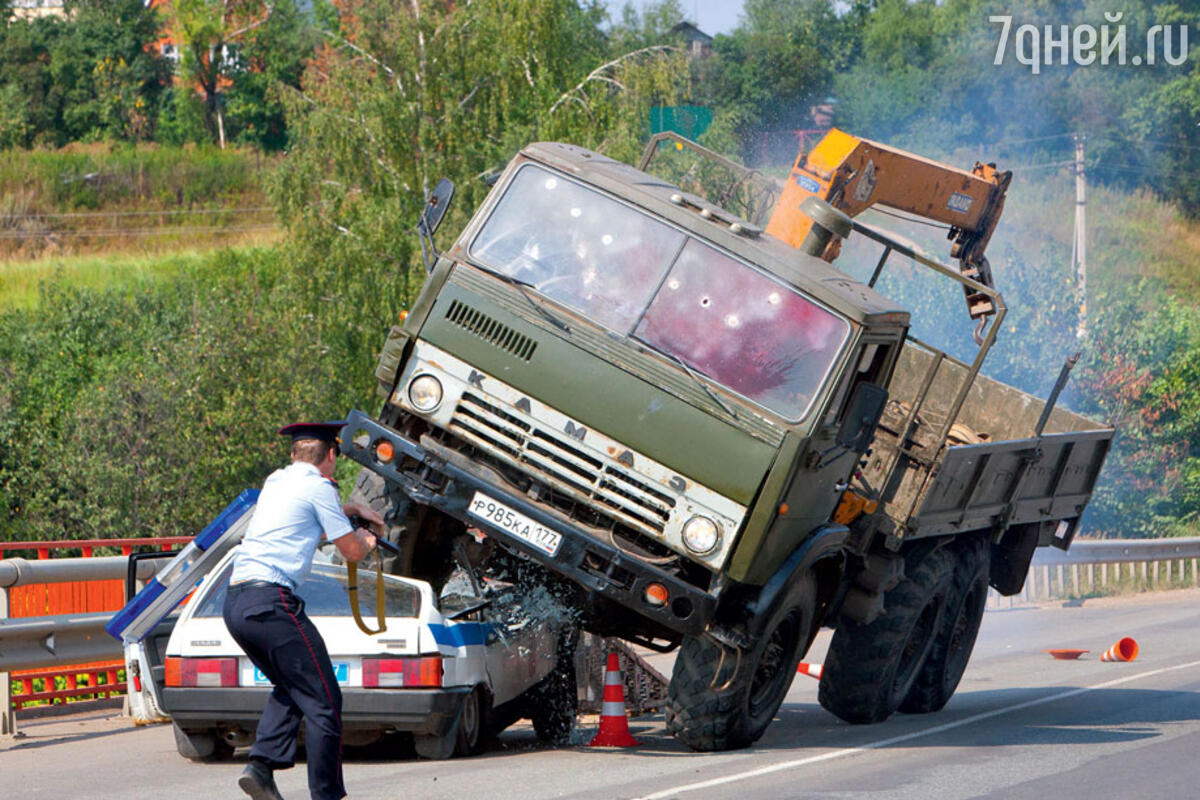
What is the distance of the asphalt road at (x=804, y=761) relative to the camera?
7953 millimetres

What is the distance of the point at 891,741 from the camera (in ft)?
33.9

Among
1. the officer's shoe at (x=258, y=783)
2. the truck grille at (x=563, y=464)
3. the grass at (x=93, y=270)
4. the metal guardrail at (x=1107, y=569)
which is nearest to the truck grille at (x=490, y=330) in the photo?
the truck grille at (x=563, y=464)

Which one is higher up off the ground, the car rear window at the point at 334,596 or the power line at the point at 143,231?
the car rear window at the point at 334,596

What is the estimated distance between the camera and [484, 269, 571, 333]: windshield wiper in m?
9.12

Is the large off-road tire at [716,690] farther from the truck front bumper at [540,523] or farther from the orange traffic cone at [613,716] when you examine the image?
the truck front bumper at [540,523]

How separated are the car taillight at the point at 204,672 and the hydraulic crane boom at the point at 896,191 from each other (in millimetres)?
4634

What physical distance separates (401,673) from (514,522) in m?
0.98

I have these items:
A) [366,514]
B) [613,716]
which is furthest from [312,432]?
[613,716]

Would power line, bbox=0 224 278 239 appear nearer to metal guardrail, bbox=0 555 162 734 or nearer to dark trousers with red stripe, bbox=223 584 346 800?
metal guardrail, bbox=0 555 162 734

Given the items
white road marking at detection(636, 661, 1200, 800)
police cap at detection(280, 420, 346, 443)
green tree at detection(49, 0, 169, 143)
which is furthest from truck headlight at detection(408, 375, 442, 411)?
green tree at detection(49, 0, 169, 143)

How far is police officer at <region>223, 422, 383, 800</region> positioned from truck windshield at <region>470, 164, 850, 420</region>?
2720 mm

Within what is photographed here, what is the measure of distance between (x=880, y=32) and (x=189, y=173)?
37.7m

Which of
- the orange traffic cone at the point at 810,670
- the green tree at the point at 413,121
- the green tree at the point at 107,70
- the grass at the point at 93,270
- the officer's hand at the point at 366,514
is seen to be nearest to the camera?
the officer's hand at the point at 366,514

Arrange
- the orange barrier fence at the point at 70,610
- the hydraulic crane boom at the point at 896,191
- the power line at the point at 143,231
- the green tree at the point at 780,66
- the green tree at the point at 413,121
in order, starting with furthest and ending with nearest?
the green tree at the point at 780,66 → the power line at the point at 143,231 → the green tree at the point at 413,121 → the orange barrier fence at the point at 70,610 → the hydraulic crane boom at the point at 896,191
